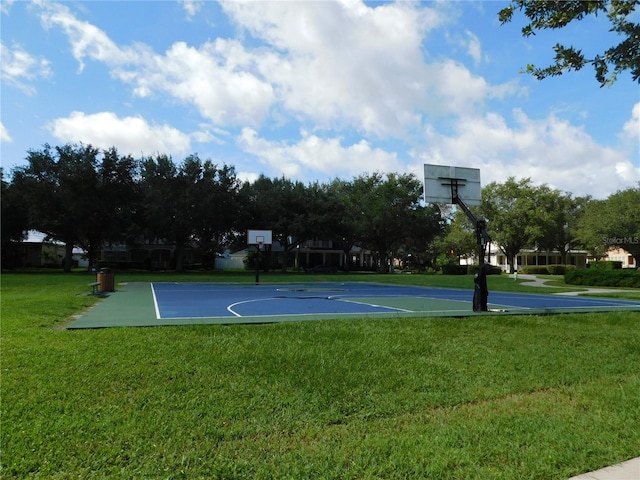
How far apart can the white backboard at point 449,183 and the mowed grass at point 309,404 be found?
598cm

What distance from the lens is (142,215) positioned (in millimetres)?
42094

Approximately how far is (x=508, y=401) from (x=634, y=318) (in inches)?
313

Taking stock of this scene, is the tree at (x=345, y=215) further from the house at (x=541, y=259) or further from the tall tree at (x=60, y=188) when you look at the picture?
the house at (x=541, y=259)

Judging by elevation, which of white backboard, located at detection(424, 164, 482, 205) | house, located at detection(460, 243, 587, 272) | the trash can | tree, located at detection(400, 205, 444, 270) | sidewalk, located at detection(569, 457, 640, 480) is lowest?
sidewalk, located at detection(569, 457, 640, 480)

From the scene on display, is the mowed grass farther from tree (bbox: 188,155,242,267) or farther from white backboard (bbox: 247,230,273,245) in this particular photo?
tree (bbox: 188,155,242,267)

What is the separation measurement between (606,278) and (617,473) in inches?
1196

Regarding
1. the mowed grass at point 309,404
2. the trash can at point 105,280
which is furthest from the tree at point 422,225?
the mowed grass at point 309,404

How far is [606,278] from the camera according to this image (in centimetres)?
2908

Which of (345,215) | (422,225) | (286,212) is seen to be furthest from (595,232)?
(286,212)

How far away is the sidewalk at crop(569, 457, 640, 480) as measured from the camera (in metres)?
3.29

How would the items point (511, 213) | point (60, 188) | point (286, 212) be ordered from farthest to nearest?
1. point (511, 213)
2. point (286, 212)
3. point (60, 188)

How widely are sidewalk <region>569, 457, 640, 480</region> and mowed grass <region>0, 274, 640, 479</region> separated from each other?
10 cm

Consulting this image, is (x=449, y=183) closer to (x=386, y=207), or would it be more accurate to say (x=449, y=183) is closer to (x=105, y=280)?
(x=105, y=280)

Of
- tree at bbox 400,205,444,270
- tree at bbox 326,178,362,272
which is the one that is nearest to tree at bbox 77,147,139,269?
tree at bbox 326,178,362,272
